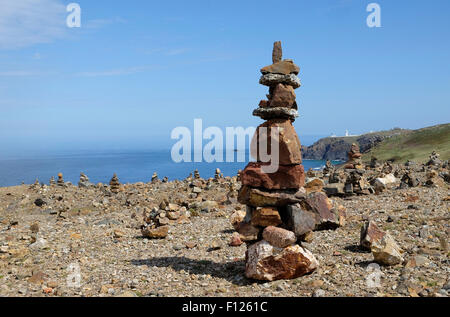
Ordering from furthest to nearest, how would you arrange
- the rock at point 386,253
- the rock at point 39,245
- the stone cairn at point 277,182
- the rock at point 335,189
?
1. the rock at point 335,189
2. the rock at point 39,245
3. the stone cairn at point 277,182
4. the rock at point 386,253

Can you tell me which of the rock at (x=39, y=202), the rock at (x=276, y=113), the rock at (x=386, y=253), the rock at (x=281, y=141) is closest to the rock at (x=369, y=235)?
the rock at (x=386, y=253)

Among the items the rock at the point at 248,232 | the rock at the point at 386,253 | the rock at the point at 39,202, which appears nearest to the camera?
the rock at the point at 386,253

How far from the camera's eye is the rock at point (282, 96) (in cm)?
1166

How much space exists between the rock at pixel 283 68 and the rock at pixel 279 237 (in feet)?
17.1

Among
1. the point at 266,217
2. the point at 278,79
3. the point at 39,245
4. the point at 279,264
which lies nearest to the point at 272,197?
the point at 266,217

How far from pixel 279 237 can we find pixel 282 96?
4.65 metres

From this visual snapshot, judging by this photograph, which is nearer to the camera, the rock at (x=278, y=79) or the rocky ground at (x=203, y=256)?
the rocky ground at (x=203, y=256)

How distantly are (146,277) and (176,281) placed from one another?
1101mm

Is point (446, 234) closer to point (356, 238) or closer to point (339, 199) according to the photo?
point (356, 238)

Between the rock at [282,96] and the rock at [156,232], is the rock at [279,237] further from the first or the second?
the rock at [156,232]

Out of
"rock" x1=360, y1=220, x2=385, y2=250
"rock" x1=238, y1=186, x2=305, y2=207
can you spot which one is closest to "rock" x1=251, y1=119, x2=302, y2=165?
"rock" x1=238, y1=186, x2=305, y2=207

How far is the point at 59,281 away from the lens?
11258 mm

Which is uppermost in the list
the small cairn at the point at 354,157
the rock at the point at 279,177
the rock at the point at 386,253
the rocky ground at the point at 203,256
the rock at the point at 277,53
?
the rock at the point at 277,53

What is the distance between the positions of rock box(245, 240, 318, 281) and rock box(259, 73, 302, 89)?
Answer: 17.9 ft
